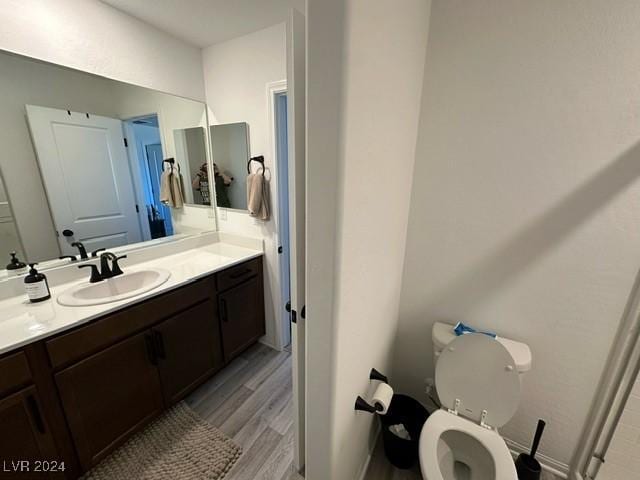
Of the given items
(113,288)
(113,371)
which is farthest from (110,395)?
(113,288)

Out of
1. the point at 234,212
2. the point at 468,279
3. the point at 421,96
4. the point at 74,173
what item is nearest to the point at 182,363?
→ the point at 234,212

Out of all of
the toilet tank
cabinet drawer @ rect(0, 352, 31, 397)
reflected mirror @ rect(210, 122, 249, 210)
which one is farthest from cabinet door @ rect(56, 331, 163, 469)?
the toilet tank

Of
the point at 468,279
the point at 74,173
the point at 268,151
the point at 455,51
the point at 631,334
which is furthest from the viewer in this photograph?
the point at 268,151

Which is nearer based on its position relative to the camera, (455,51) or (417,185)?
(455,51)

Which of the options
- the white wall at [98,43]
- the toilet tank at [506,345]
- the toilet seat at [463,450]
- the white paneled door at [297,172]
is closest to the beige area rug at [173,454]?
the white paneled door at [297,172]

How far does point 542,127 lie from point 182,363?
7.59ft

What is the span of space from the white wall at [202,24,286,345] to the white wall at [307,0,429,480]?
1032 mm

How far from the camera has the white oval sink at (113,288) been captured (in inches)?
48.4

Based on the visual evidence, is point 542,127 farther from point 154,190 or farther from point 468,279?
point 154,190

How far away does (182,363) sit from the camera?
1581 mm

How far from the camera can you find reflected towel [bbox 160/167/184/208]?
1945 millimetres

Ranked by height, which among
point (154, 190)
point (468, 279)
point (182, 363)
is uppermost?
point (154, 190)

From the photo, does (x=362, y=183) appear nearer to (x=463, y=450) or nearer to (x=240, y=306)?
(x=463, y=450)

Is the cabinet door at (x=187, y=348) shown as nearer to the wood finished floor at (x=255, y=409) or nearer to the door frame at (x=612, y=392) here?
the wood finished floor at (x=255, y=409)
